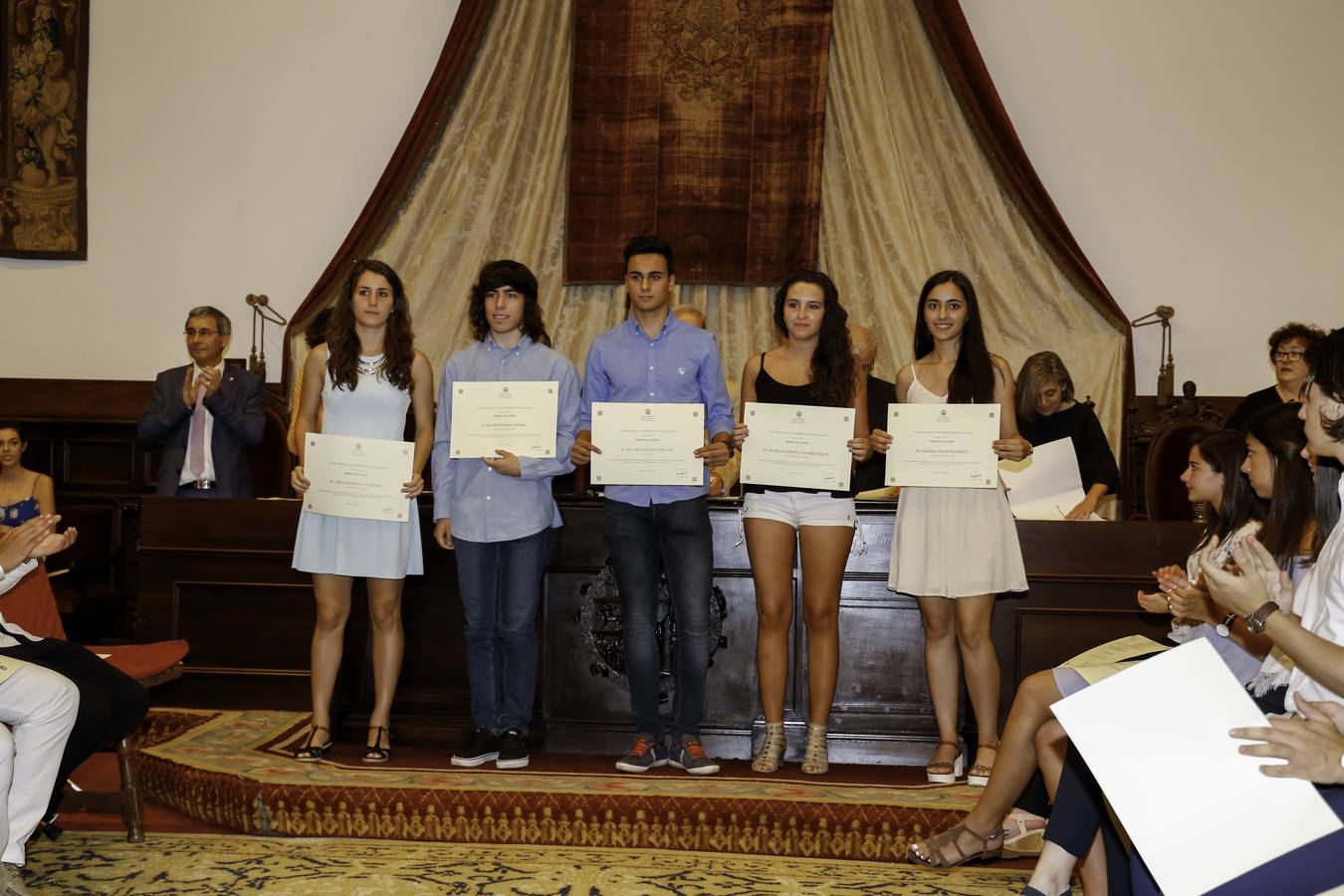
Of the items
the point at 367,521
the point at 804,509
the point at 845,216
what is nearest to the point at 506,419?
the point at 367,521

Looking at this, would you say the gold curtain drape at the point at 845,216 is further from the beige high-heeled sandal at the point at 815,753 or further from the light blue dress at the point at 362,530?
the beige high-heeled sandal at the point at 815,753

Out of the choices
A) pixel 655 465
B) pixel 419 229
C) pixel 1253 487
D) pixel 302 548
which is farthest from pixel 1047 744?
pixel 419 229

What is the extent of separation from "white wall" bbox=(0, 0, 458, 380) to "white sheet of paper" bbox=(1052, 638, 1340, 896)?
6067mm

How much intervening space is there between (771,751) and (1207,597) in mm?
1514

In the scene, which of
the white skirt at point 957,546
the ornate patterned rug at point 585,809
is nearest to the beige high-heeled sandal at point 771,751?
the ornate patterned rug at point 585,809

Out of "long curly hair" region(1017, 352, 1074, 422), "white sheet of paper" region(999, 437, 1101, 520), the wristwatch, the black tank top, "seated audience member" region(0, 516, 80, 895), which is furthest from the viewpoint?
"long curly hair" region(1017, 352, 1074, 422)

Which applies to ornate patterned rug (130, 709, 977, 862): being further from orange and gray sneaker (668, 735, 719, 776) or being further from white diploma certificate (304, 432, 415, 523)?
white diploma certificate (304, 432, 415, 523)

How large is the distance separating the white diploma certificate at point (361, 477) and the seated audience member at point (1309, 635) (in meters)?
2.52

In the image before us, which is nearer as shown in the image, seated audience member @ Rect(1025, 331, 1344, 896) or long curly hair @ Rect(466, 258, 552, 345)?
seated audience member @ Rect(1025, 331, 1344, 896)

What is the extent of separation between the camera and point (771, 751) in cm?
374

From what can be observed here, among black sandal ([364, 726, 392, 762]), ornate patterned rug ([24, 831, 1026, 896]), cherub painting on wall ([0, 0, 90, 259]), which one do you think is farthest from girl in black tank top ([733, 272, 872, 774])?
cherub painting on wall ([0, 0, 90, 259])

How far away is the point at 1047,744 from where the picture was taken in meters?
2.62

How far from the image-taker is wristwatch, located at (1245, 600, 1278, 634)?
1.83m

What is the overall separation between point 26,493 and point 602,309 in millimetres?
3062
